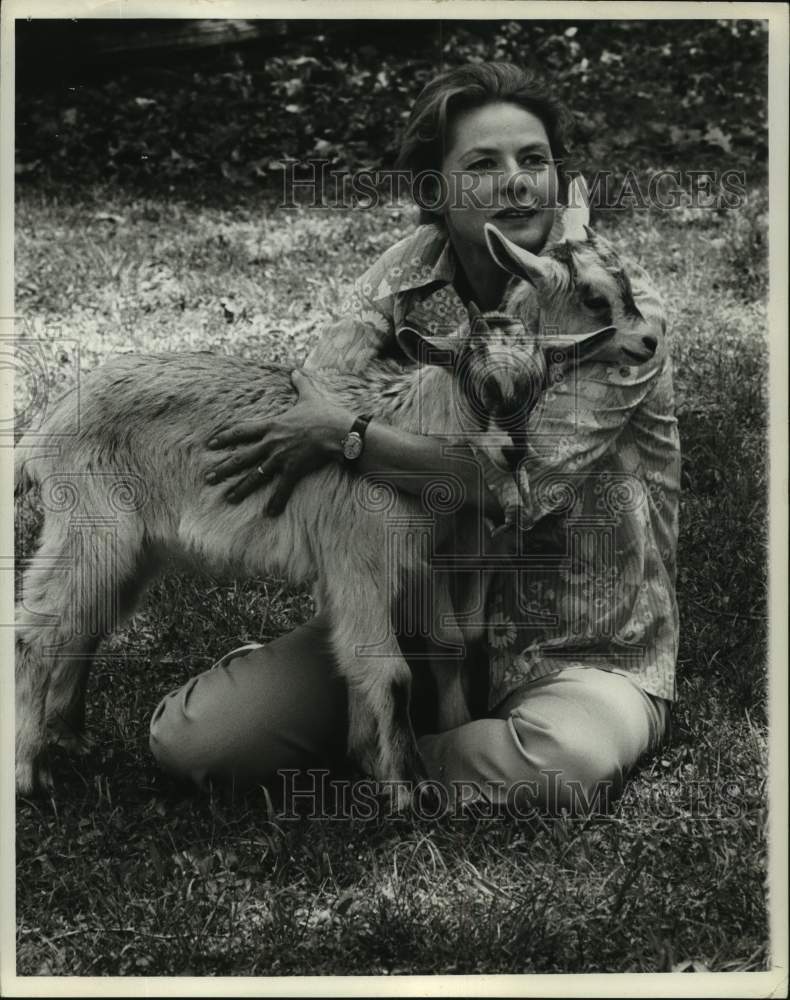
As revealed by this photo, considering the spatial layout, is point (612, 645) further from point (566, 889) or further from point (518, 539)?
point (566, 889)

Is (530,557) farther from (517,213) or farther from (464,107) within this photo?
(464,107)

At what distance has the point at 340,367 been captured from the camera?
4070 mm

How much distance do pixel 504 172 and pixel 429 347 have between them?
0.62m

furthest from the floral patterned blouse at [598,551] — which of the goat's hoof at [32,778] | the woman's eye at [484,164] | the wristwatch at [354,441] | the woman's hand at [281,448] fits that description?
the goat's hoof at [32,778]

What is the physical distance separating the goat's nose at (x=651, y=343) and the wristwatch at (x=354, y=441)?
90cm

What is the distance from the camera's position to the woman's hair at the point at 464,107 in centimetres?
395

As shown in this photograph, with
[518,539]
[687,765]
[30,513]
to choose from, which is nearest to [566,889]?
[687,765]

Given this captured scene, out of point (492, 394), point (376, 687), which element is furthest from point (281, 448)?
point (376, 687)

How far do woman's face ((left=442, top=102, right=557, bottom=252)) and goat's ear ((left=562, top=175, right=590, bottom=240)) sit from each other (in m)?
0.06

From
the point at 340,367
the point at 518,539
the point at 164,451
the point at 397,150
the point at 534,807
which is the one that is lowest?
the point at 534,807

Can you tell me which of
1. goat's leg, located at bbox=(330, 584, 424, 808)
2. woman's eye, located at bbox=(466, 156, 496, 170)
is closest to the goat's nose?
woman's eye, located at bbox=(466, 156, 496, 170)

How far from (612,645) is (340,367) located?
1.27 m

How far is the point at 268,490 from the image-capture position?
3893 mm

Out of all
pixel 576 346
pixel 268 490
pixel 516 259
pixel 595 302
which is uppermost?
pixel 516 259
